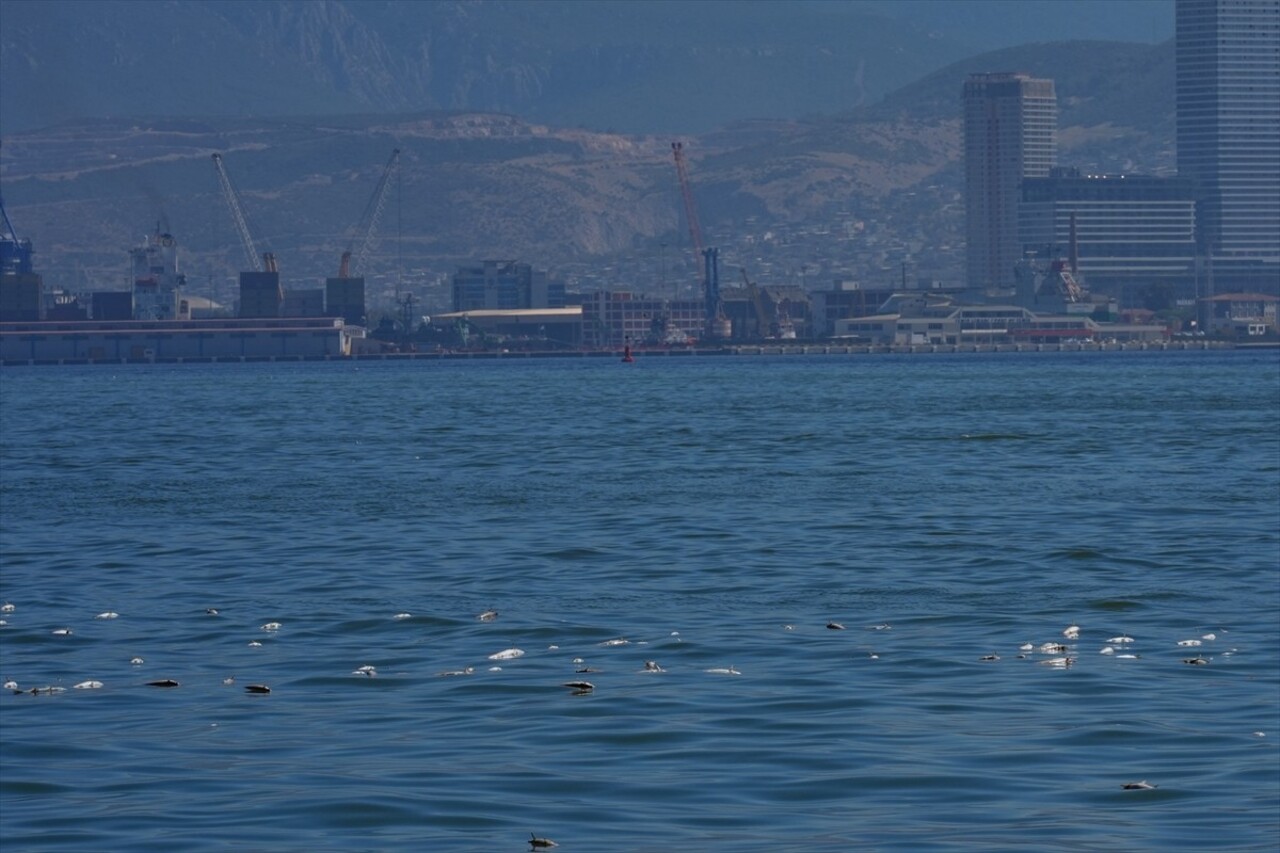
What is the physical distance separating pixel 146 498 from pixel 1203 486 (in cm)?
1799

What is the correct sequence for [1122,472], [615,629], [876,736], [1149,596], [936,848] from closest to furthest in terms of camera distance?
1. [936,848]
2. [876,736]
3. [615,629]
4. [1149,596]
5. [1122,472]

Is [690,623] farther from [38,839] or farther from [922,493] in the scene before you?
[922,493]

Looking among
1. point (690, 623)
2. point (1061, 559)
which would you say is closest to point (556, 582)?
point (690, 623)

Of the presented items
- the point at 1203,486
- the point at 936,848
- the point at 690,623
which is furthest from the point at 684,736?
the point at 1203,486

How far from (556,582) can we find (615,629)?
4.31 metres

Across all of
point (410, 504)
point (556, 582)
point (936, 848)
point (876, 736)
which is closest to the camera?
point (936, 848)

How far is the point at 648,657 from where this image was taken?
68.2ft

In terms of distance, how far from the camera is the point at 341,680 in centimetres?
1984

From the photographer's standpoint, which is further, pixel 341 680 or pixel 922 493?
pixel 922 493

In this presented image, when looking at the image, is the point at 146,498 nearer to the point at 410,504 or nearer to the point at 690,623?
the point at 410,504

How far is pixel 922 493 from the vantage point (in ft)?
133

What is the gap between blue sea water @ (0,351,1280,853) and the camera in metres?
14.8

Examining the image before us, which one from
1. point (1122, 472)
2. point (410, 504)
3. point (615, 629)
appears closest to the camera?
point (615, 629)

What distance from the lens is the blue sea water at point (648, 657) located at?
14.8 metres
